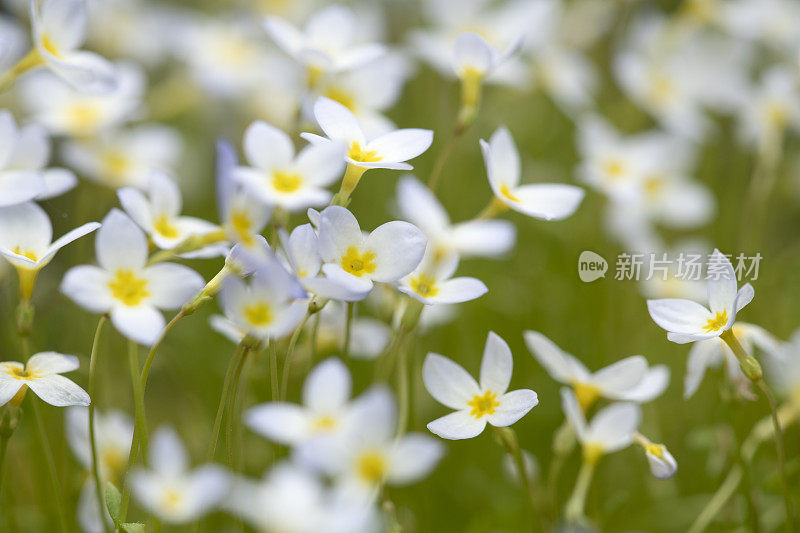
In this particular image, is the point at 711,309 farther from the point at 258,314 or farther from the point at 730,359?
the point at 258,314

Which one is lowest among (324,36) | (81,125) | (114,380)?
(114,380)

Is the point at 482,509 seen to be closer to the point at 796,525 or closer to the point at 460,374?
the point at 796,525

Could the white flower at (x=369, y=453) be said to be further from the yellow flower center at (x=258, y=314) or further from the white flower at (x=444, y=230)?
the white flower at (x=444, y=230)

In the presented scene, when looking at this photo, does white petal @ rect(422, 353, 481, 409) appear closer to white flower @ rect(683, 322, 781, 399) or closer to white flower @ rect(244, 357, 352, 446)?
Answer: white flower @ rect(244, 357, 352, 446)

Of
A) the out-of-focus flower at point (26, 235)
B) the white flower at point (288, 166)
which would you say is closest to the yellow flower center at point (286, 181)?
the white flower at point (288, 166)

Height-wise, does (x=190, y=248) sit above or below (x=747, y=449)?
above

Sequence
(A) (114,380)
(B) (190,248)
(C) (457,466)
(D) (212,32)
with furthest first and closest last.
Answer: (D) (212,32)
(A) (114,380)
(C) (457,466)
(B) (190,248)

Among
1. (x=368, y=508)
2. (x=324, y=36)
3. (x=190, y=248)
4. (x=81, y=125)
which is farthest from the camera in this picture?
(x=81, y=125)

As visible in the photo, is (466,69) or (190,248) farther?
(466,69)

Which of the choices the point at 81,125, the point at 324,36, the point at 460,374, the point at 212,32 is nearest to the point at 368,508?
the point at 460,374
